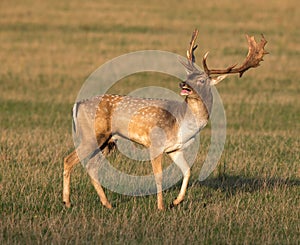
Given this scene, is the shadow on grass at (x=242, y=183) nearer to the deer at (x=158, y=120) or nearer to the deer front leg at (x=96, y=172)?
the deer at (x=158, y=120)

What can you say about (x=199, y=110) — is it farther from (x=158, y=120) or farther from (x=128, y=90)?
(x=128, y=90)

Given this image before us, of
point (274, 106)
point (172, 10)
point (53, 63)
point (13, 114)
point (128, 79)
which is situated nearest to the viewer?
point (13, 114)

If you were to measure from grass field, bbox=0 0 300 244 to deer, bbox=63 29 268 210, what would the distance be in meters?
0.42

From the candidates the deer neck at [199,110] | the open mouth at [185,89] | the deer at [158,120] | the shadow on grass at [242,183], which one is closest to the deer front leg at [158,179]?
the deer at [158,120]

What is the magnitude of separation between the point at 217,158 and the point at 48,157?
2.47 metres

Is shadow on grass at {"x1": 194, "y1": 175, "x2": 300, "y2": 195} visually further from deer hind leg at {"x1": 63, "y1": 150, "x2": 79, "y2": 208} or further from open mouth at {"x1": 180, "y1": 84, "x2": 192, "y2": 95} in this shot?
deer hind leg at {"x1": 63, "y1": 150, "x2": 79, "y2": 208}

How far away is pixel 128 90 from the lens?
24.7 m

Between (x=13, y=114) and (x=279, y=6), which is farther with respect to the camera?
(x=279, y=6)

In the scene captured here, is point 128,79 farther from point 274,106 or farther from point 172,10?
point 172,10

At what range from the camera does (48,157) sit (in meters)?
13.0

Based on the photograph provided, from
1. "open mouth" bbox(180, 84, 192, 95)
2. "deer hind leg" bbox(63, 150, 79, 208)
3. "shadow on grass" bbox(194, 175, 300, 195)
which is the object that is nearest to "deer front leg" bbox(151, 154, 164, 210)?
"open mouth" bbox(180, 84, 192, 95)

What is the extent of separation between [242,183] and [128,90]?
534 inches

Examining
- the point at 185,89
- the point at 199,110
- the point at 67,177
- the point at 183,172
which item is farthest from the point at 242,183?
the point at 67,177

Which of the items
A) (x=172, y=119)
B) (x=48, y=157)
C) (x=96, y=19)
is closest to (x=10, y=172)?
(x=48, y=157)
